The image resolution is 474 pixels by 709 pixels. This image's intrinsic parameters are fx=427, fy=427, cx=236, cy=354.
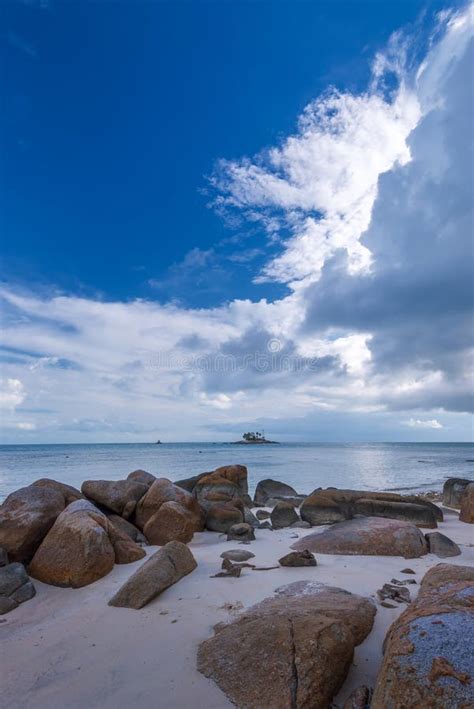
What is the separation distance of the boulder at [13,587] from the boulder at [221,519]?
445 cm

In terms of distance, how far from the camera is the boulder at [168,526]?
26.6 feet

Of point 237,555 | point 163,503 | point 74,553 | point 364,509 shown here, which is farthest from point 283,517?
point 74,553

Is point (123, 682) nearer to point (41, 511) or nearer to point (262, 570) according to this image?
point (262, 570)

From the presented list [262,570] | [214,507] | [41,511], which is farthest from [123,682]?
[214,507]

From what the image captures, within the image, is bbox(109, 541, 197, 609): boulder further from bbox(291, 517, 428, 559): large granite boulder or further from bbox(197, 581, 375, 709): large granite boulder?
bbox(291, 517, 428, 559): large granite boulder

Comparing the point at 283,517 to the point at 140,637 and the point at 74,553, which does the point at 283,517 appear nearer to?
the point at 74,553

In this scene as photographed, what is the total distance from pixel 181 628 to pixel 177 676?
2.50ft

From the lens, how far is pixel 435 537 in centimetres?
698

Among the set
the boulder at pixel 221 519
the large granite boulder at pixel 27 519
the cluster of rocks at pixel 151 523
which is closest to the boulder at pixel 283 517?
the cluster of rocks at pixel 151 523

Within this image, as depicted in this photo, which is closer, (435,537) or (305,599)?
(305,599)

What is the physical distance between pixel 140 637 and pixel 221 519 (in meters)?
5.58

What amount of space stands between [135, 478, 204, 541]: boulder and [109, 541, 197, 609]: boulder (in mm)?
2980

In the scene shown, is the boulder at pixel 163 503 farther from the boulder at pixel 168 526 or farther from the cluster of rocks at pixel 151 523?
the boulder at pixel 168 526

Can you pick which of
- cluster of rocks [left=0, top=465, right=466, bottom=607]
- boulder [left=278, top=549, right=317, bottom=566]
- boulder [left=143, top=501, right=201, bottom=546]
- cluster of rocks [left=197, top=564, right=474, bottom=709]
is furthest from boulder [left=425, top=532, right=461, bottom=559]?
boulder [left=143, top=501, right=201, bottom=546]
